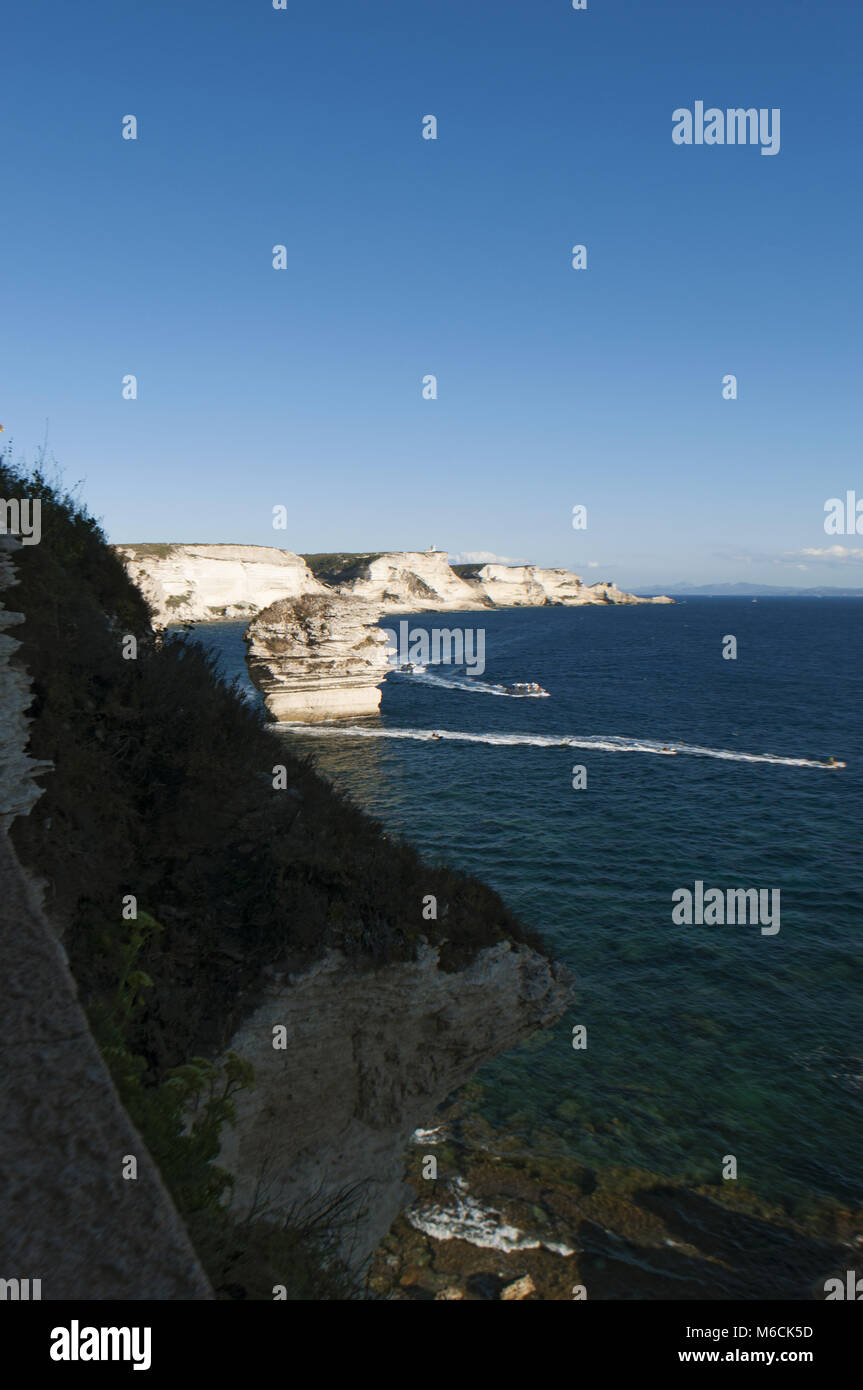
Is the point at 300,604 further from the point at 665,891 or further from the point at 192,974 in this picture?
the point at 192,974

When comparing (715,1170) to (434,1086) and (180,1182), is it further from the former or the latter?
(180,1182)

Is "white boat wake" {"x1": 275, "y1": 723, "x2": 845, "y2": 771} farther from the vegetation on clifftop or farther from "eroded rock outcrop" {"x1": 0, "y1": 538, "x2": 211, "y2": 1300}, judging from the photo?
"eroded rock outcrop" {"x1": 0, "y1": 538, "x2": 211, "y2": 1300}

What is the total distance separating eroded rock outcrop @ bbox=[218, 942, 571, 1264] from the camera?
7617 mm

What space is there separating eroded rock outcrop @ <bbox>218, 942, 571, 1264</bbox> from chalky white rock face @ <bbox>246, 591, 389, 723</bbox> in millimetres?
41440

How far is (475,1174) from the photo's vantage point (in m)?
13.0

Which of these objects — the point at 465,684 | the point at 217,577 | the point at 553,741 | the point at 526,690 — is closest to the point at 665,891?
the point at 553,741

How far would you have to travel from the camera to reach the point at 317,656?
51219 mm

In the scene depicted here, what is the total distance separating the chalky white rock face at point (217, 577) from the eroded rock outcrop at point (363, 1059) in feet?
393

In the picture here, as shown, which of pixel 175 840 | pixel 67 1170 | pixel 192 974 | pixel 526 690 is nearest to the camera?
pixel 67 1170

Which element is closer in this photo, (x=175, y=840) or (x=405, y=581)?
(x=175, y=840)

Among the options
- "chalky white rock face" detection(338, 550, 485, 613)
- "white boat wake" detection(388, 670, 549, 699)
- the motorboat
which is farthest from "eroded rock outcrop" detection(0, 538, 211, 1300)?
"chalky white rock face" detection(338, 550, 485, 613)

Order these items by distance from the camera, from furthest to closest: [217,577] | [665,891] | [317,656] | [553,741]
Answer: [217,577], [317,656], [553,741], [665,891]

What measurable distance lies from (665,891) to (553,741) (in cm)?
2149
